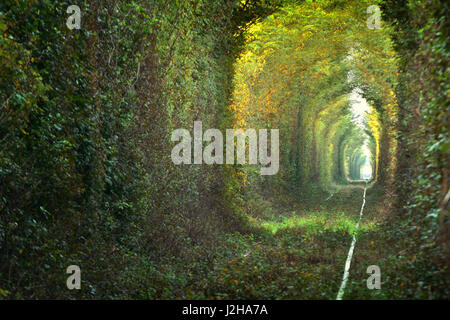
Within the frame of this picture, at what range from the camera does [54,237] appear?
270 inches

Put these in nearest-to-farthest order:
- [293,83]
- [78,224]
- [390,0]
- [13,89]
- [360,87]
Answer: [13,89] → [78,224] → [390,0] → [293,83] → [360,87]

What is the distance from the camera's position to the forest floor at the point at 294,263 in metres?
7.55

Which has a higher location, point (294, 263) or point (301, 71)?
point (301, 71)

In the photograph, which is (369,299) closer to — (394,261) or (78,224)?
(394,261)

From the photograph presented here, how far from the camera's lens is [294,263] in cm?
966

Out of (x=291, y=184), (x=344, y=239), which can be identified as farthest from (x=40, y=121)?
(x=291, y=184)

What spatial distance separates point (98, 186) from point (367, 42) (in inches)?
831

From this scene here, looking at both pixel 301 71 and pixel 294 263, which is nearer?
pixel 294 263

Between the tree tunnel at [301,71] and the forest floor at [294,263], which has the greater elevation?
the tree tunnel at [301,71]

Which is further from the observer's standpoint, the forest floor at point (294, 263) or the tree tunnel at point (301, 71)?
the tree tunnel at point (301, 71)

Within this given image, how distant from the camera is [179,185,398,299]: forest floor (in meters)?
7.55

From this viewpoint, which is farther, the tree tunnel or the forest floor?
the tree tunnel

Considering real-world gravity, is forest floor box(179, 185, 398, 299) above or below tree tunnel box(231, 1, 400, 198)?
below

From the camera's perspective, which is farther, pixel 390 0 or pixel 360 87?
pixel 360 87
